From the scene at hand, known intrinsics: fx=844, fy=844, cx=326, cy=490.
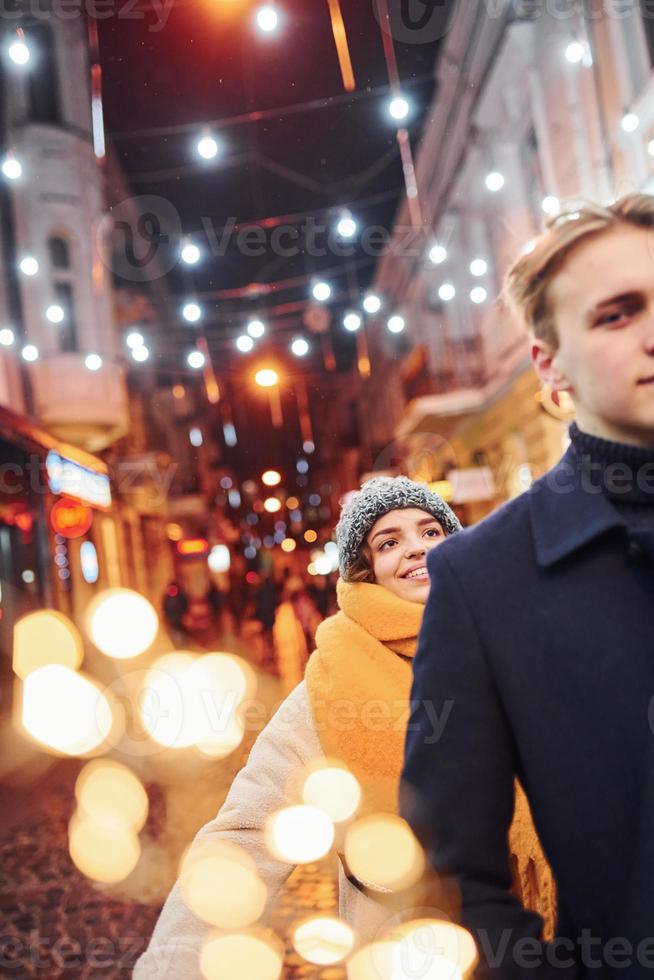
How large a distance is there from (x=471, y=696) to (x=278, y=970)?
1.88 meters

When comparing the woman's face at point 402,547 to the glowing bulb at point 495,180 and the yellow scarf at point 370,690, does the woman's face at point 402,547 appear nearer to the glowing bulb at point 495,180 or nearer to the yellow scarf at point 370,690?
the yellow scarf at point 370,690

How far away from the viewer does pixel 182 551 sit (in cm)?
2856

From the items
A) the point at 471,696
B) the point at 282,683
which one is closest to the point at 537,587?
the point at 471,696

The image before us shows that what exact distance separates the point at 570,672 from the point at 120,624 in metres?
18.4

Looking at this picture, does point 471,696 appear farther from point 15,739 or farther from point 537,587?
point 15,739

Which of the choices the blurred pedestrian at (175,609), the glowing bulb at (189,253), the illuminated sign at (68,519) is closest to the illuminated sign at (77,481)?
the illuminated sign at (68,519)

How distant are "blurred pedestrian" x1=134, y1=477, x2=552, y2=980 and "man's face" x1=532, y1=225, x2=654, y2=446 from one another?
866mm

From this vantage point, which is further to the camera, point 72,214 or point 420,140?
point 420,140

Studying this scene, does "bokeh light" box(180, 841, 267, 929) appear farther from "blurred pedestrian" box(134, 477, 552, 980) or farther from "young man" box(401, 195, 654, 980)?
"young man" box(401, 195, 654, 980)

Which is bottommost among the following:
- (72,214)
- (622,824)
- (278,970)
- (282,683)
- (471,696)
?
(278,970)

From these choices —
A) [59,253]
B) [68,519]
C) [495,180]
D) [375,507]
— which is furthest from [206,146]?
[59,253]

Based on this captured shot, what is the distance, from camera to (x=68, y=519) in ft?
49.2

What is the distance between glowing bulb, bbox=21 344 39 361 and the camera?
49.1ft
